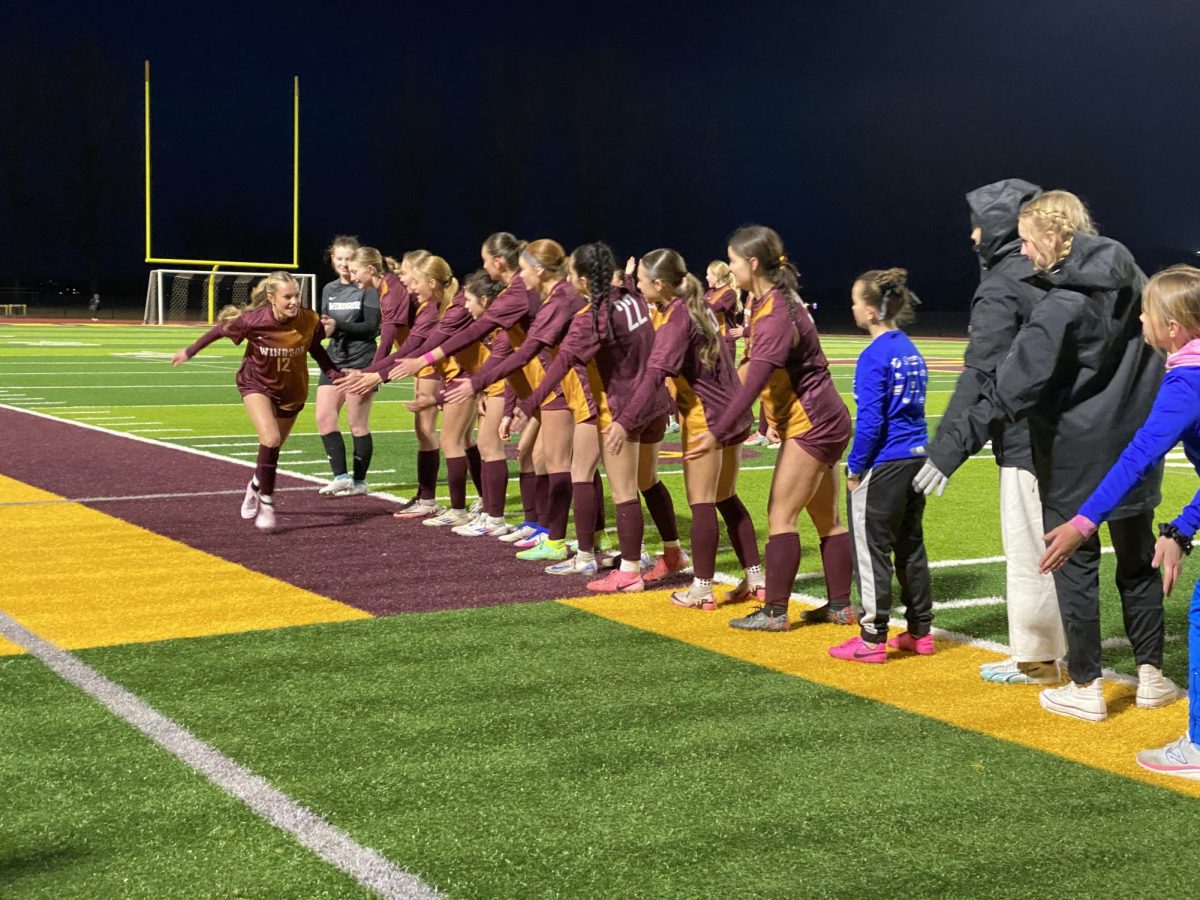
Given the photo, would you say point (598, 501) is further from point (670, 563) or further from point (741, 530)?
point (741, 530)

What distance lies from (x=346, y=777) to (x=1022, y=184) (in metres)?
3.48

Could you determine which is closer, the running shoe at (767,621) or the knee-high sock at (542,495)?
the running shoe at (767,621)

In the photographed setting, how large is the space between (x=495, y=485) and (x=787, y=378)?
10.4 feet

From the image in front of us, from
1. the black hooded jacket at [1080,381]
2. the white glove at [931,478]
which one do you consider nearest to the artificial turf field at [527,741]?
the white glove at [931,478]

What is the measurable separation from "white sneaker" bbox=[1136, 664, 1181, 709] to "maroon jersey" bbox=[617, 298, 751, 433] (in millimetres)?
2071

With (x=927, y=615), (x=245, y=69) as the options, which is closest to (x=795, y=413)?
(x=927, y=615)

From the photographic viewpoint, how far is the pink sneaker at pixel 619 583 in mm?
7262

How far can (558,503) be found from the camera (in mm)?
→ 8242

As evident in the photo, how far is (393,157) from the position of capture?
77.2m

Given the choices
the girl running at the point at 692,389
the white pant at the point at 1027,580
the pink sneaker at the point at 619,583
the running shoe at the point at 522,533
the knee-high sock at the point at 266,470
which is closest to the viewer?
the white pant at the point at 1027,580

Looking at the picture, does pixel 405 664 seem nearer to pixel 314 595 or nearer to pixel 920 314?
pixel 314 595

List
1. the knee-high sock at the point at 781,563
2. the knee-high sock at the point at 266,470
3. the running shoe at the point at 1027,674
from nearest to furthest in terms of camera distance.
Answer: the running shoe at the point at 1027,674
the knee-high sock at the point at 781,563
the knee-high sock at the point at 266,470

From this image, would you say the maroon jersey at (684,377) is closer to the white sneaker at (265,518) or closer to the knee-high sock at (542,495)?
the knee-high sock at (542,495)

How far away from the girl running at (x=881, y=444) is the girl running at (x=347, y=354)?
19.2 ft
